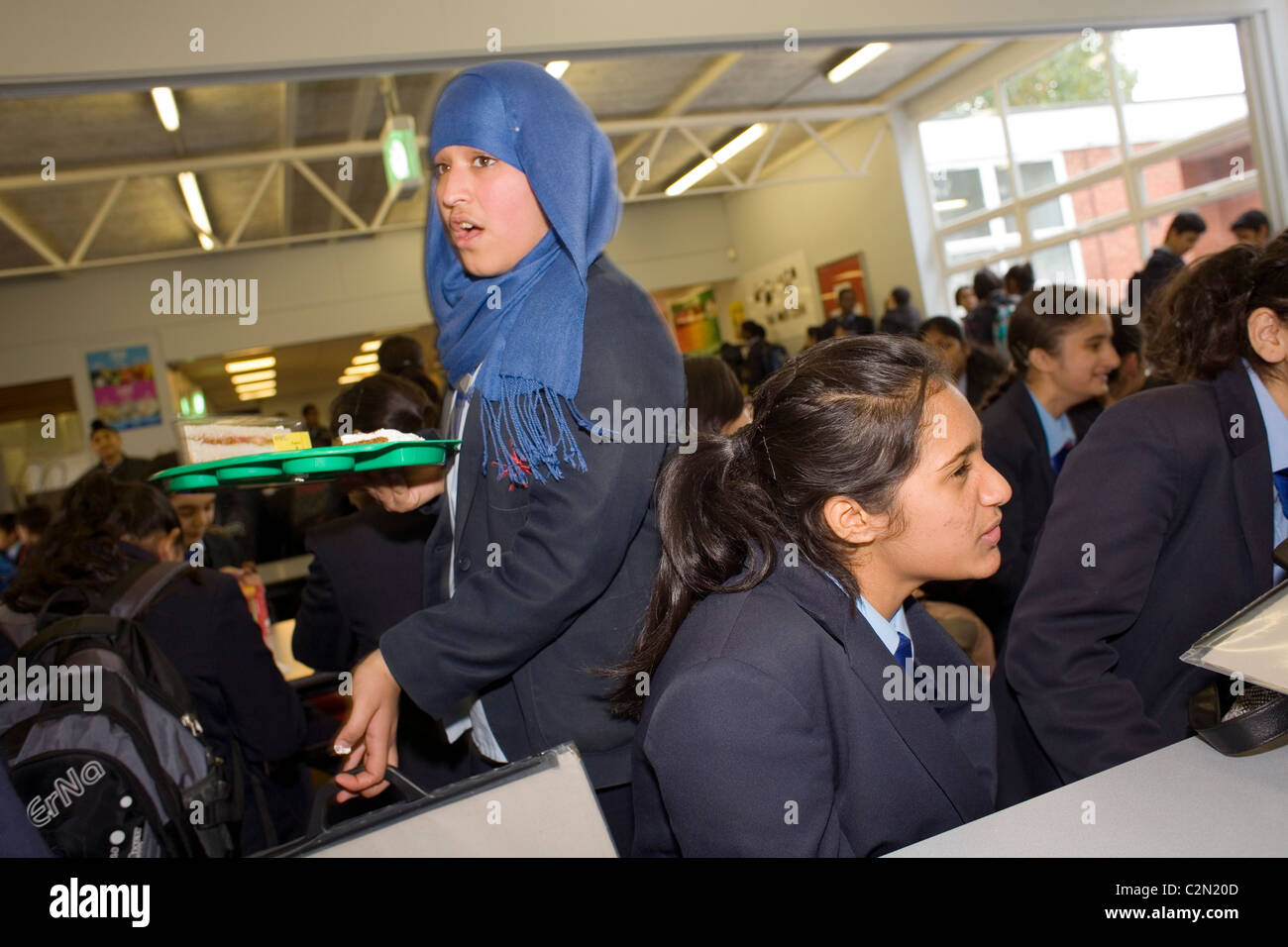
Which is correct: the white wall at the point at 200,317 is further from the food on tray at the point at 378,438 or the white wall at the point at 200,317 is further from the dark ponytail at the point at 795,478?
the dark ponytail at the point at 795,478

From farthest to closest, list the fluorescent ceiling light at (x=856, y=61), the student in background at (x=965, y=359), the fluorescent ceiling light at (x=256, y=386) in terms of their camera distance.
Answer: the fluorescent ceiling light at (x=256, y=386)
the fluorescent ceiling light at (x=856, y=61)
the student in background at (x=965, y=359)

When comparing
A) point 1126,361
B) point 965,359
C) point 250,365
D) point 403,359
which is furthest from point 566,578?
point 250,365

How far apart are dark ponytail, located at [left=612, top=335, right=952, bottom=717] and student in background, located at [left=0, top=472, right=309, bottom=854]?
1459 mm

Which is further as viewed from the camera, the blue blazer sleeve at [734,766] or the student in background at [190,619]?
the student in background at [190,619]

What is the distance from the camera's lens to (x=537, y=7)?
530cm

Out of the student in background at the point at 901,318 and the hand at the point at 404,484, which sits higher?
the student in background at the point at 901,318

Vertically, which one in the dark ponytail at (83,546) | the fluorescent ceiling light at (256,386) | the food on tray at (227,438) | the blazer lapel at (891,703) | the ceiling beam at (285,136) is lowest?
the blazer lapel at (891,703)

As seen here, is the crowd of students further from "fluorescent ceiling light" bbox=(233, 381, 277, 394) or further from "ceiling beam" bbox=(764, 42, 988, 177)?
"fluorescent ceiling light" bbox=(233, 381, 277, 394)

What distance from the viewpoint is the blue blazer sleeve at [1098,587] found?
149 cm

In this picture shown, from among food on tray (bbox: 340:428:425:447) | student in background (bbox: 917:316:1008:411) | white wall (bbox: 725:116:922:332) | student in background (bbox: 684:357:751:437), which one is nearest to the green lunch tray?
food on tray (bbox: 340:428:425:447)

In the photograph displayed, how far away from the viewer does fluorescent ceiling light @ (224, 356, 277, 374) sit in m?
15.1

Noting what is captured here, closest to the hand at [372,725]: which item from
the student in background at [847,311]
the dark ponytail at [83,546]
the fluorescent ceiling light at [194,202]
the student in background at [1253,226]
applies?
the dark ponytail at [83,546]

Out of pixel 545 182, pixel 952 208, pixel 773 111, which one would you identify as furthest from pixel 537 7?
pixel 952 208

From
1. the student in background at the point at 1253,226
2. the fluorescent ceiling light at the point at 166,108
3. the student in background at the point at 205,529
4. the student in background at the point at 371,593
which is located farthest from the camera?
the fluorescent ceiling light at the point at 166,108
